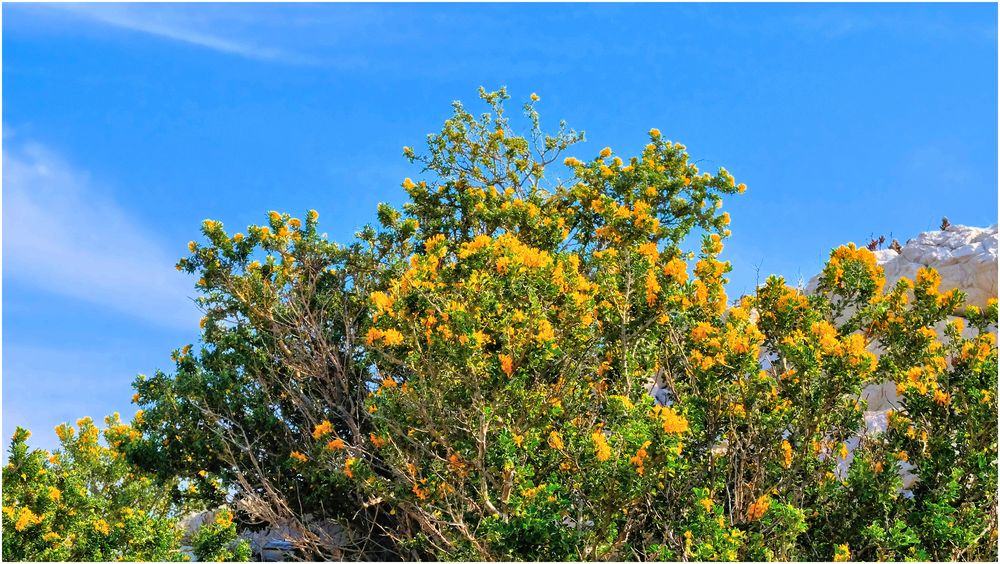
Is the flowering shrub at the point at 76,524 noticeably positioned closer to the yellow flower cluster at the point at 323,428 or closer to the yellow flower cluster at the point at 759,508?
the yellow flower cluster at the point at 323,428

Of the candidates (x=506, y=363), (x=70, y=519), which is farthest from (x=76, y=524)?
(x=506, y=363)

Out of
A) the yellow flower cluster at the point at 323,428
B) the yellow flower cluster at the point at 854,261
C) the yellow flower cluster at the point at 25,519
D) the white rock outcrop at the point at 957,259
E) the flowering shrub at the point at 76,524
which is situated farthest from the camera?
the white rock outcrop at the point at 957,259

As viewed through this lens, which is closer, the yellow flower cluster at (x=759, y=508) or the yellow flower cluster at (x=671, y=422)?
the yellow flower cluster at (x=671, y=422)

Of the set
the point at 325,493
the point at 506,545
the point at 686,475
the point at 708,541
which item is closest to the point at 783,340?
the point at 686,475

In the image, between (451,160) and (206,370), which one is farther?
(451,160)

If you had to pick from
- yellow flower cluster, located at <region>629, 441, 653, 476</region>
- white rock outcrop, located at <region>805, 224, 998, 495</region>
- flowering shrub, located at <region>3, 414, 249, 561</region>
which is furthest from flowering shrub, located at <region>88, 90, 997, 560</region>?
white rock outcrop, located at <region>805, 224, 998, 495</region>

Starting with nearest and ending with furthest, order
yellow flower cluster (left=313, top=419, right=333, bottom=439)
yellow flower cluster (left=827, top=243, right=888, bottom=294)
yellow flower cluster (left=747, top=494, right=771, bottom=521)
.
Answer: yellow flower cluster (left=747, top=494, right=771, bottom=521), yellow flower cluster (left=827, top=243, right=888, bottom=294), yellow flower cluster (left=313, top=419, right=333, bottom=439)

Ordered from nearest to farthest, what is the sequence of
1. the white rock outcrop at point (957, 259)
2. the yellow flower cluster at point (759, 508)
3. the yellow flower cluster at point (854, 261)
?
the yellow flower cluster at point (759, 508) < the yellow flower cluster at point (854, 261) < the white rock outcrop at point (957, 259)

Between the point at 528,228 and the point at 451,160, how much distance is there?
2.08 m

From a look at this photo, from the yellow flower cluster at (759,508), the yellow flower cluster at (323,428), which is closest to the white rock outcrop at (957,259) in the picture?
the yellow flower cluster at (759,508)

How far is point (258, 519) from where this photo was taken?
11898 mm

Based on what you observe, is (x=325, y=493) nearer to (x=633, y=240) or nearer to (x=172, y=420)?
(x=172, y=420)

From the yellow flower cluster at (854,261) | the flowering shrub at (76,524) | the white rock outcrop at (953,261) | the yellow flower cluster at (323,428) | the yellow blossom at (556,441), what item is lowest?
the flowering shrub at (76,524)

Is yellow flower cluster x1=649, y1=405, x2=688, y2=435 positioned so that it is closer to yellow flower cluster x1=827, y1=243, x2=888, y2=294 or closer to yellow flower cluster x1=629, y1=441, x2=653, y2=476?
yellow flower cluster x1=629, y1=441, x2=653, y2=476
